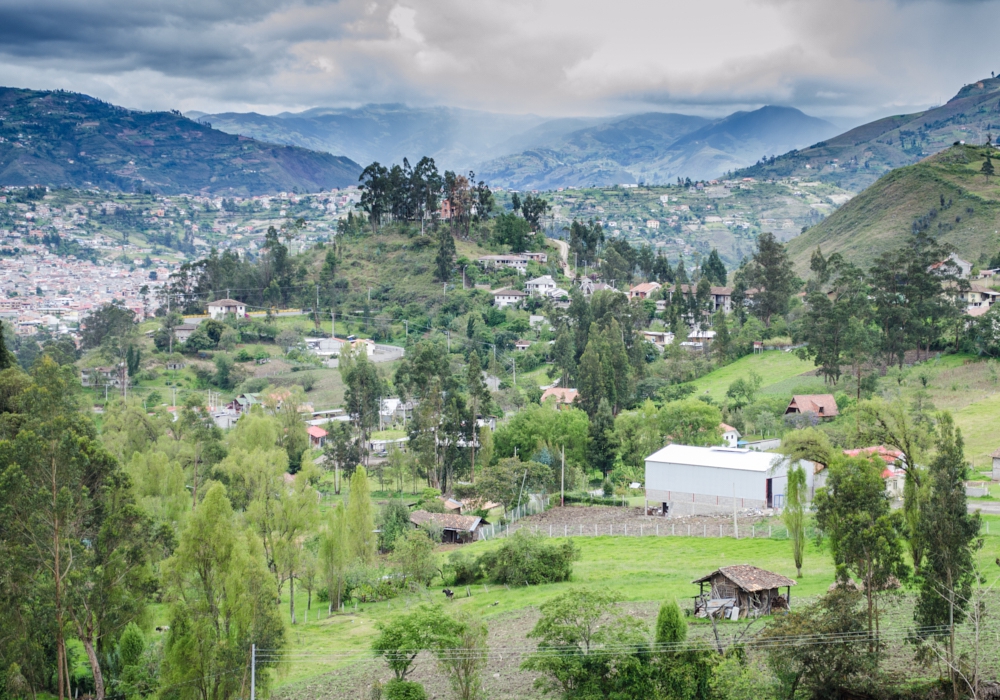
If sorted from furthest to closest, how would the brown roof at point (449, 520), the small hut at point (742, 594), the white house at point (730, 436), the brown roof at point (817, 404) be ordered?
the brown roof at point (817, 404), the white house at point (730, 436), the brown roof at point (449, 520), the small hut at point (742, 594)

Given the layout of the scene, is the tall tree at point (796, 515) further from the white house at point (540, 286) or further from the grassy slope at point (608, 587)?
the white house at point (540, 286)

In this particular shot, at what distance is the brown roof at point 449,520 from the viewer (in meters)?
38.9

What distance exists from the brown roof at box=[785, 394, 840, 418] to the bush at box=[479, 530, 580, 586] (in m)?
23.0

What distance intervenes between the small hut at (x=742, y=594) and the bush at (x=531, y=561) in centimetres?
658

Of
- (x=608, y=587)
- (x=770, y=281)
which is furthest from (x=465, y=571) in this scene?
(x=770, y=281)

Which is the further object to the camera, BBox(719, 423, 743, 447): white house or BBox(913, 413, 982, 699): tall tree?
BBox(719, 423, 743, 447): white house

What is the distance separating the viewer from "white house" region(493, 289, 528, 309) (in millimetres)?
80625

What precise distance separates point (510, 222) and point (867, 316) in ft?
144

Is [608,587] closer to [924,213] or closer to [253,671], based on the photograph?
[253,671]

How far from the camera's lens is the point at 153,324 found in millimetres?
87375

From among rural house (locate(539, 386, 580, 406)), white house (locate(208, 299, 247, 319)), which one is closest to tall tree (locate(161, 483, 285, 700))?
rural house (locate(539, 386, 580, 406))

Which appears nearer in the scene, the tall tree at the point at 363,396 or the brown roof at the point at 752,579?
the brown roof at the point at 752,579

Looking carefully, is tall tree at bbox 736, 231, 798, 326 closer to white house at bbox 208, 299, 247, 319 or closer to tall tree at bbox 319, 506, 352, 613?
white house at bbox 208, 299, 247, 319

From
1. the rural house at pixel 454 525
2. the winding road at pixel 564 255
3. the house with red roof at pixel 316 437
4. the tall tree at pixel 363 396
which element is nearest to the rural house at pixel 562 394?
the tall tree at pixel 363 396
